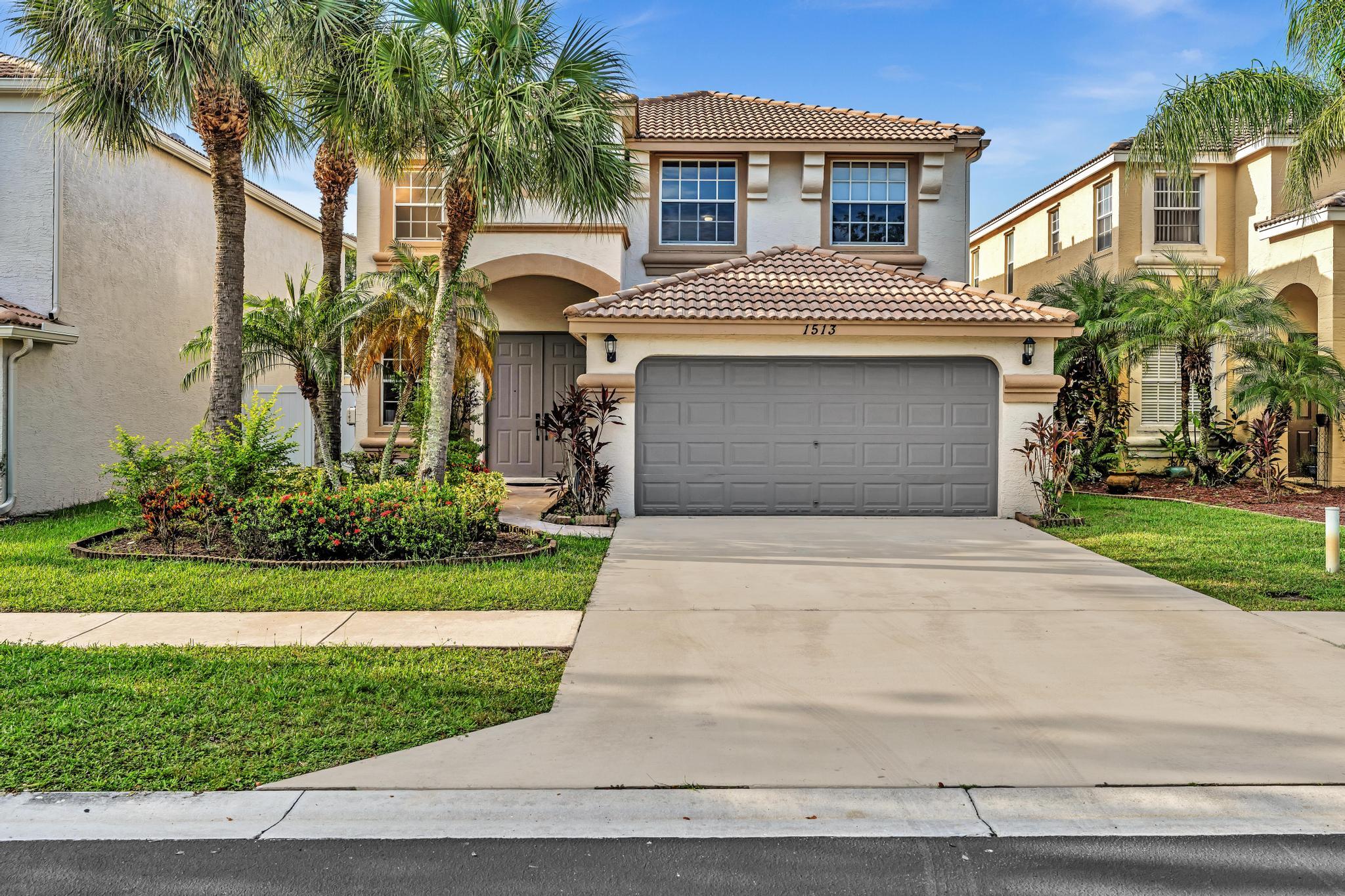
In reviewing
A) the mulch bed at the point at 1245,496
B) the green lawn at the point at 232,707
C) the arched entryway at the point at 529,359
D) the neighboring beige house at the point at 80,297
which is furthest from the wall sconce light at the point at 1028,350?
the neighboring beige house at the point at 80,297

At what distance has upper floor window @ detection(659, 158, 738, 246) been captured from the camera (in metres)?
18.6

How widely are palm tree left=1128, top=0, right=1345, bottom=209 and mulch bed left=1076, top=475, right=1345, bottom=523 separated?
451 cm

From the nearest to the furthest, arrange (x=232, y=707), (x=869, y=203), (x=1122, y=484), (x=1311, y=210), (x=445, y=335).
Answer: (x=232, y=707) < (x=445, y=335) < (x=1311, y=210) < (x=1122, y=484) < (x=869, y=203)

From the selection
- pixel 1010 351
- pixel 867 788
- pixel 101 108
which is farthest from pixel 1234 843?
pixel 101 108

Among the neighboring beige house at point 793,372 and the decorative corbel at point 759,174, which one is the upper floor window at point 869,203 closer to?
the decorative corbel at point 759,174

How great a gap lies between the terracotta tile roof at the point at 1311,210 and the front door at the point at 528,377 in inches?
518

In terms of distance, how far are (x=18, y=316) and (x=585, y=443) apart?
801 cm

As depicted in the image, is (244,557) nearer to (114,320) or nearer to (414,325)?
(414,325)

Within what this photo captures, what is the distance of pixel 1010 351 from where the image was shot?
47.7 ft

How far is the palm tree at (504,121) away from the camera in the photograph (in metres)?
10.8

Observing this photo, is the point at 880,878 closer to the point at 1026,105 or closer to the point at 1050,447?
the point at 1050,447

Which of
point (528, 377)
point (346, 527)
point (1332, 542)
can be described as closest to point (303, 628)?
point (346, 527)

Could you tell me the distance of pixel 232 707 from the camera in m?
5.57

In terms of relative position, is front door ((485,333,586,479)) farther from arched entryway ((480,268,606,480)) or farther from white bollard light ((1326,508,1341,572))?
white bollard light ((1326,508,1341,572))
